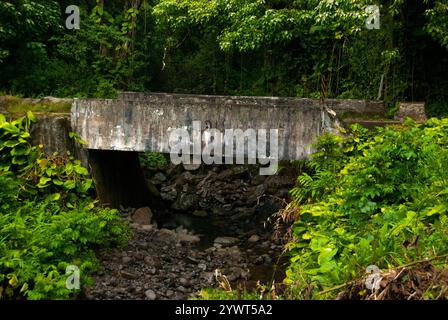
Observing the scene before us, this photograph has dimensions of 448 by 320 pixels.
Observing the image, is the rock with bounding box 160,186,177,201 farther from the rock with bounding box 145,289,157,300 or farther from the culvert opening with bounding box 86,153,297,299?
the rock with bounding box 145,289,157,300

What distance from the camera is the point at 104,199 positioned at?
9594 millimetres

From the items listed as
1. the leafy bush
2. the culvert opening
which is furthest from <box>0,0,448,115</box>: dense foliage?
the culvert opening

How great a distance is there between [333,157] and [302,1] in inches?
266

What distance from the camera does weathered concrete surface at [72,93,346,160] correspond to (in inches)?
331

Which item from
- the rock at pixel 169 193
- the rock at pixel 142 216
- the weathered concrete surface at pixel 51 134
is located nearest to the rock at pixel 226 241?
the rock at pixel 142 216

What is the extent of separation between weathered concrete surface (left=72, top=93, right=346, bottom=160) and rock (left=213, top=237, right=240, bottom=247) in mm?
2143

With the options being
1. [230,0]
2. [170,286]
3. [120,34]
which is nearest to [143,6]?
[120,34]

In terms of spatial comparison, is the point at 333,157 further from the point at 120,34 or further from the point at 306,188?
the point at 120,34

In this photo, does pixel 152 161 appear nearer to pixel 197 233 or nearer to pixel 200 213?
pixel 200 213

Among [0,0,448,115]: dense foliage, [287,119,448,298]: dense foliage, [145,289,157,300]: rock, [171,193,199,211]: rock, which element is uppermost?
[0,0,448,115]: dense foliage

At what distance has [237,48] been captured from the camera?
15539mm

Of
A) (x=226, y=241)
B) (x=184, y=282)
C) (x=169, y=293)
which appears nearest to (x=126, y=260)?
(x=184, y=282)

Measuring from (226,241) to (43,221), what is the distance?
141 inches

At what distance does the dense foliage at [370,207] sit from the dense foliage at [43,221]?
3.17 meters
